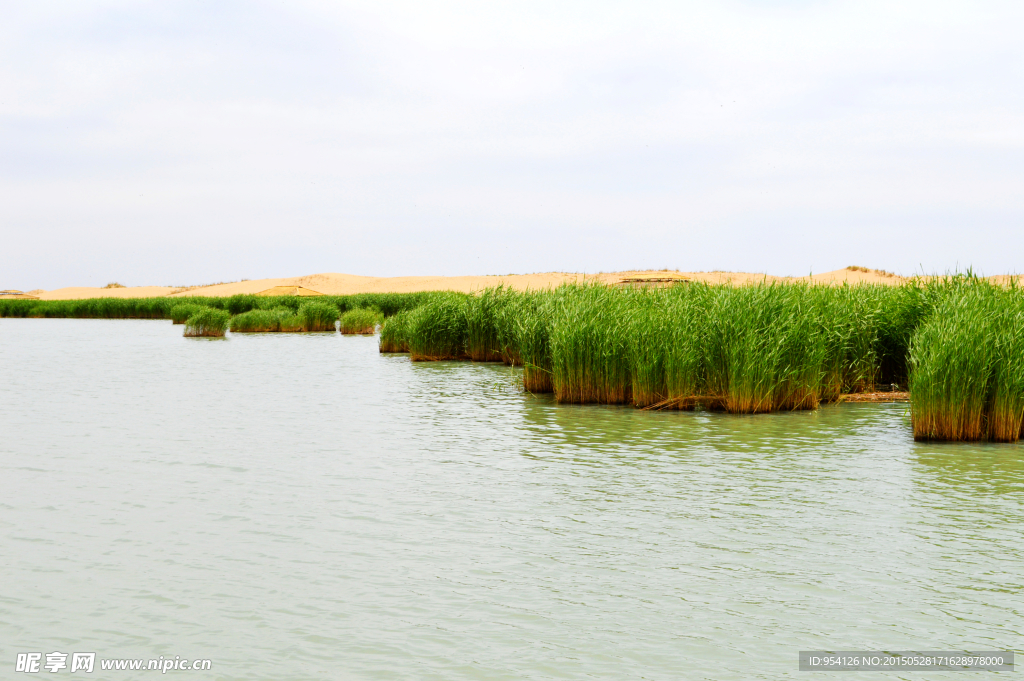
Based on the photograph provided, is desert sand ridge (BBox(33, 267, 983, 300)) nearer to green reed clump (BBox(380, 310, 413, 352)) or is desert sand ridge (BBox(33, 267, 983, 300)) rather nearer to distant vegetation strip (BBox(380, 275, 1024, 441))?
green reed clump (BBox(380, 310, 413, 352))

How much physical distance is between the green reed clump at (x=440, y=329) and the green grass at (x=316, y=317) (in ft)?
60.0

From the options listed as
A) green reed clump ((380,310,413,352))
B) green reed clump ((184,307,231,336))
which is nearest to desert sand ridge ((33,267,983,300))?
green reed clump ((184,307,231,336))

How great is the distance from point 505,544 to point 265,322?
36364mm

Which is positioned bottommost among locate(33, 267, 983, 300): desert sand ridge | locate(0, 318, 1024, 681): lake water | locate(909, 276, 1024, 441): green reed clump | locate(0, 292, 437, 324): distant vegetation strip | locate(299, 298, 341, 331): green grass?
locate(0, 318, 1024, 681): lake water

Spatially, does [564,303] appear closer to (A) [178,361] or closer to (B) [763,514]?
(B) [763,514]

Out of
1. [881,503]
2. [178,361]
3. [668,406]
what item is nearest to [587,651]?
[881,503]

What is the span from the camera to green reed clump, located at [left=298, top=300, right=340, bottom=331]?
41.9 metres

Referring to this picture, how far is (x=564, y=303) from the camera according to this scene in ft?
56.4

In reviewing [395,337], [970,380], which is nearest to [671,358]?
[970,380]

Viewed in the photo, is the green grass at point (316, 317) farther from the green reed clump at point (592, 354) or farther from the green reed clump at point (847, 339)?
the green reed clump at point (847, 339)

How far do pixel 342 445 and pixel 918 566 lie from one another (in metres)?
7.68

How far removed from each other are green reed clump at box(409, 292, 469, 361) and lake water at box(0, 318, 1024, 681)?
10327 millimetres

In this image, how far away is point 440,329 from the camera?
24594 millimetres

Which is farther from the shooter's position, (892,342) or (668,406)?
(892,342)
